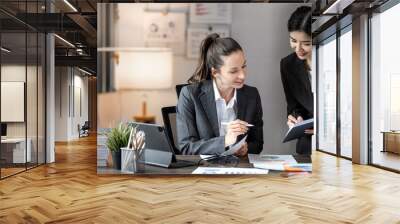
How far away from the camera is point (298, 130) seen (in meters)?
6.15

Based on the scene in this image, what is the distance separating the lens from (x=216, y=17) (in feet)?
20.1

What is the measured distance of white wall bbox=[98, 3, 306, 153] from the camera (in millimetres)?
6094

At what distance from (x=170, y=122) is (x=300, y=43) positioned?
216 centimetres

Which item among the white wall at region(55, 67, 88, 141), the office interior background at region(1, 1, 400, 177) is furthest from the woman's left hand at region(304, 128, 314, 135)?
the white wall at region(55, 67, 88, 141)

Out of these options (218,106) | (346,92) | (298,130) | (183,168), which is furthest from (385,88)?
(183,168)

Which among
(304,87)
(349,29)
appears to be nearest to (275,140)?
(304,87)

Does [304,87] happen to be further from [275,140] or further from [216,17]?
[216,17]

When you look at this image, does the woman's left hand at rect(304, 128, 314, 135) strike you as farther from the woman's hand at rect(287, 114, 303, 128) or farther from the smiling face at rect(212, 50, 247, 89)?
the smiling face at rect(212, 50, 247, 89)

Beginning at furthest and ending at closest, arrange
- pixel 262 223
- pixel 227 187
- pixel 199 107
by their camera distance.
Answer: pixel 199 107 < pixel 227 187 < pixel 262 223

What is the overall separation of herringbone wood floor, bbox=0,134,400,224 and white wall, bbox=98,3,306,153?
829 mm

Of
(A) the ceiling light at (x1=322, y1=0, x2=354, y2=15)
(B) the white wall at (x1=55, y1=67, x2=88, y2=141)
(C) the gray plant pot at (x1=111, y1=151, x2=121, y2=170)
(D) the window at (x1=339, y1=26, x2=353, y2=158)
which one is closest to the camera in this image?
(C) the gray plant pot at (x1=111, y1=151, x2=121, y2=170)

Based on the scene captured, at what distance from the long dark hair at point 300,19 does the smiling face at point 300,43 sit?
61 millimetres

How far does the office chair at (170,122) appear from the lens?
5.99m

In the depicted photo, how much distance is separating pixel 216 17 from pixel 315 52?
5492mm
